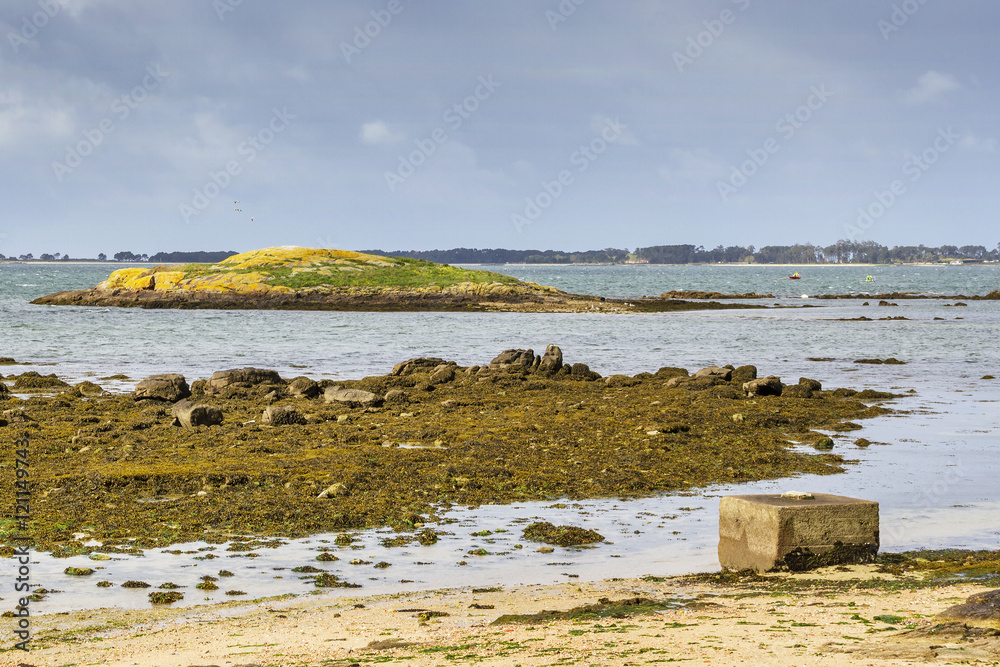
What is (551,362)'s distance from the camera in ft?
101

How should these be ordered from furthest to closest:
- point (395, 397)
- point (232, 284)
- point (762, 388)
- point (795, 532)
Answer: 1. point (232, 284)
2. point (762, 388)
3. point (395, 397)
4. point (795, 532)

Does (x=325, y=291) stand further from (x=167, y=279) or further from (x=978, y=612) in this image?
(x=978, y=612)

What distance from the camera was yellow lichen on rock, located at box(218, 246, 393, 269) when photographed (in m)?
110

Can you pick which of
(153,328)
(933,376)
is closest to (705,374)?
(933,376)

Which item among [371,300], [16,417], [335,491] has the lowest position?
[335,491]

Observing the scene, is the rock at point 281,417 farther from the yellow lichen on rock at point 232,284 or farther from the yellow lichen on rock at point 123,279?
the yellow lichen on rock at point 123,279

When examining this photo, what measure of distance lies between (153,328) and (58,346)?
46.4ft

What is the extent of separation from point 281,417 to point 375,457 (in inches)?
170

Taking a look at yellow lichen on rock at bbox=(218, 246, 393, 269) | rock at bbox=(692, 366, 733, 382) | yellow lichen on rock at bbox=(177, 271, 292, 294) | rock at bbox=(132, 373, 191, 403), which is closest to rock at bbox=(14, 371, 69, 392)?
rock at bbox=(132, 373, 191, 403)

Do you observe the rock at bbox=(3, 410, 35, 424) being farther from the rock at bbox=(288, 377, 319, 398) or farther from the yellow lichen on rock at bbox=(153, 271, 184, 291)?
the yellow lichen on rock at bbox=(153, 271, 184, 291)

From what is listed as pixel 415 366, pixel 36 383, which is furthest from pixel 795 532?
pixel 36 383

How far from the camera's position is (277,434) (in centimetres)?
1941

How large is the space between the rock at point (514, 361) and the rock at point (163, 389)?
952cm

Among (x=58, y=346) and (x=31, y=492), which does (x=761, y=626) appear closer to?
(x=31, y=492)
